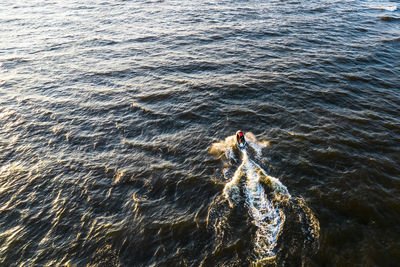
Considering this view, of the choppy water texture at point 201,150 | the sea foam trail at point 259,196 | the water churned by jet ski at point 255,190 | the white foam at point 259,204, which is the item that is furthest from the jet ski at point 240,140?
the white foam at point 259,204

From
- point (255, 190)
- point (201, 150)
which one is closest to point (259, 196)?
point (255, 190)

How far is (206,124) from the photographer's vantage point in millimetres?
15211

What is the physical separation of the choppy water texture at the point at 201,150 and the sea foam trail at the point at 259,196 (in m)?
0.06

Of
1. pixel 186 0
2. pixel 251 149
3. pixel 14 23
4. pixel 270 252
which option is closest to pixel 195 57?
pixel 251 149

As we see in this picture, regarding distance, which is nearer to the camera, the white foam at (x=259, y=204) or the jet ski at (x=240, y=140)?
the white foam at (x=259, y=204)

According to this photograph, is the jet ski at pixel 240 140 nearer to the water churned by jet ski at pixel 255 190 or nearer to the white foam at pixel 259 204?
the water churned by jet ski at pixel 255 190

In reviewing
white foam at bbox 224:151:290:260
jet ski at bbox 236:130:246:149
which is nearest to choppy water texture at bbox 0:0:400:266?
white foam at bbox 224:151:290:260

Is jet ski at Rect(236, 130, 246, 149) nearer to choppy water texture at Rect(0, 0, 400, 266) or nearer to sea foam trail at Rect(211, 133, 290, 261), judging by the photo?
sea foam trail at Rect(211, 133, 290, 261)

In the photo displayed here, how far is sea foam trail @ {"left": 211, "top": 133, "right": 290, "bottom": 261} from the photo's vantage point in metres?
8.97

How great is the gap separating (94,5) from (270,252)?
4685 centimetres

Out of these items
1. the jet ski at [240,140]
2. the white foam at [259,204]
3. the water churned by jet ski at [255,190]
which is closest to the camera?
the white foam at [259,204]

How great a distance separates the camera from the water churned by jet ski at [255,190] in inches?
355

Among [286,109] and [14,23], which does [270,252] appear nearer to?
[286,109]

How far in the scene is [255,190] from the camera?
35.5ft
